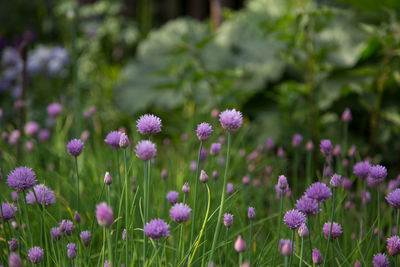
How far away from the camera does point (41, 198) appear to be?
1.09m

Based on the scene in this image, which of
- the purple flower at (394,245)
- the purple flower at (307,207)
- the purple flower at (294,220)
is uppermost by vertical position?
the purple flower at (307,207)

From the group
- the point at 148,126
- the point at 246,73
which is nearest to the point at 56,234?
the point at 148,126

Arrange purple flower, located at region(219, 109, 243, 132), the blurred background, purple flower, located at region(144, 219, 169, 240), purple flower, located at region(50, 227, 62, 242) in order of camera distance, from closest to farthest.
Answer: purple flower, located at region(144, 219, 169, 240) < purple flower, located at region(219, 109, 243, 132) < purple flower, located at region(50, 227, 62, 242) < the blurred background

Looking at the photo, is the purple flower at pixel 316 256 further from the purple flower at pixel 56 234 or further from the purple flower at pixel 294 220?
the purple flower at pixel 56 234

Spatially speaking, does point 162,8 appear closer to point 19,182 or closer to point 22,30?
point 22,30

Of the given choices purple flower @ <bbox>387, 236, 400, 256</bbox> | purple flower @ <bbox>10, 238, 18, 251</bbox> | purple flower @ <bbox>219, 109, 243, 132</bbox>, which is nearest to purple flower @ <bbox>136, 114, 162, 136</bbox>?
purple flower @ <bbox>219, 109, 243, 132</bbox>

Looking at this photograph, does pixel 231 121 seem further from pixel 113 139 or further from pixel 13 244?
pixel 13 244

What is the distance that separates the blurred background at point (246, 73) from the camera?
2.43 meters

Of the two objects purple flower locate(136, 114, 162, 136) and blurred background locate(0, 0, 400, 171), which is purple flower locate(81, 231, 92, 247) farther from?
blurred background locate(0, 0, 400, 171)

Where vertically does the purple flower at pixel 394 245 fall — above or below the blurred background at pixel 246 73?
above

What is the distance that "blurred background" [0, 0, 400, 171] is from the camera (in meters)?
2.43

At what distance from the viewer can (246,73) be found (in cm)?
317

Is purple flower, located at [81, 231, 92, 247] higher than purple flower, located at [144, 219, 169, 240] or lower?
lower

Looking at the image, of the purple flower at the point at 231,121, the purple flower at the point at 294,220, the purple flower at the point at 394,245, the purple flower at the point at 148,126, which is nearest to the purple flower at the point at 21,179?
the purple flower at the point at 148,126
